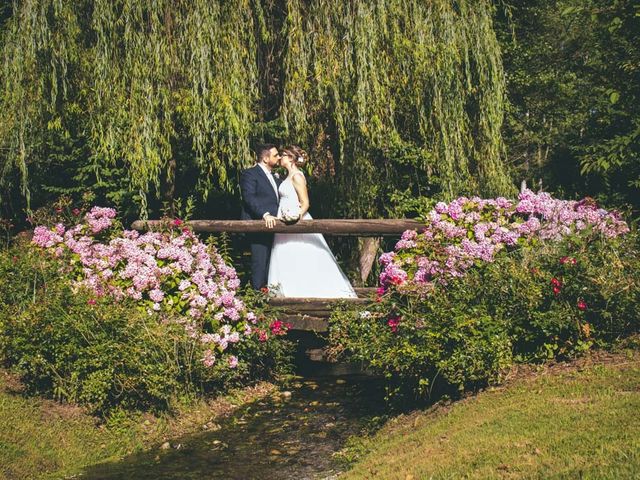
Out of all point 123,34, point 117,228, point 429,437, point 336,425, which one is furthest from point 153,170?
point 429,437

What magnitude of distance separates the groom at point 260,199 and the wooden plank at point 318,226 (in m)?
0.49

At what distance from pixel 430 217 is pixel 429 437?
3.06 metres

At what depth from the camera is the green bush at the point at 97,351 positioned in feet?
23.2

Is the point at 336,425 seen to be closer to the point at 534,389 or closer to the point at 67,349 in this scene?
the point at 534,389

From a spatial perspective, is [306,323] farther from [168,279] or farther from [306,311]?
[168,279]

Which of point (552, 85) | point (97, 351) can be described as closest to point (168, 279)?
point (97, 351)

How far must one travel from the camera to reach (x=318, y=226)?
9.08m

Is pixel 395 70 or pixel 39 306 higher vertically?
pixel 395 70

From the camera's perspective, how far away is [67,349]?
7.11m

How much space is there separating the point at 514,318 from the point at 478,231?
1451 millimetres

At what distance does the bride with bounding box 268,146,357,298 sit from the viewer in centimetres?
952

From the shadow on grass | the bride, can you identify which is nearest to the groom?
the bride

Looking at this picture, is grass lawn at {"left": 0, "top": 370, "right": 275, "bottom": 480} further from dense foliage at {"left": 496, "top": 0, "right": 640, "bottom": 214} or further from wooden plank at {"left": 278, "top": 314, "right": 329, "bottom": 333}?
dense foliage at {"left": 496, "top": 0, "right": 640, "bottom": 214}

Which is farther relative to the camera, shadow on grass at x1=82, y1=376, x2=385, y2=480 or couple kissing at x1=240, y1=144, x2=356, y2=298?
couple kissing at x1=240, y1=144, x2=356, y2=298
